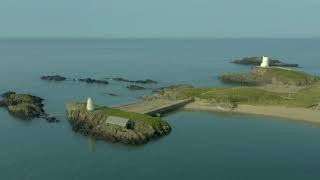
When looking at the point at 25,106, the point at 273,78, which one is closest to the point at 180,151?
the point at 25,106

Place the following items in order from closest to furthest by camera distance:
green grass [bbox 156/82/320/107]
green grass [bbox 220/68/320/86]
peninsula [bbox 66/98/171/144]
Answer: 1. peninsula [bbox 66/98/171/144]
2. green grass [bbox 156/82/320/107]
3. green grass [bbox 220/68/320/86]

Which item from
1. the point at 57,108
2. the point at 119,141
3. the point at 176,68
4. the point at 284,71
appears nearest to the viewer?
the point at 119,141

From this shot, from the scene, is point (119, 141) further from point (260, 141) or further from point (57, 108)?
point (57, 108)

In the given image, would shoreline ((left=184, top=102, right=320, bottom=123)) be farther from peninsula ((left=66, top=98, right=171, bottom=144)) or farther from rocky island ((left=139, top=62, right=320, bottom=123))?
peninsula ((left=66, top=98, right=171, bottom=144))

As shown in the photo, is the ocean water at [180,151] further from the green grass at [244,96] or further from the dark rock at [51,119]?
the green grass at [244,96]

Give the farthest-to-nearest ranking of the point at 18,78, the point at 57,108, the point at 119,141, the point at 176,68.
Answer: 1. the point at 176,68
2. the point at 18,78
3. the point at 57,108
4. the point at 119,141

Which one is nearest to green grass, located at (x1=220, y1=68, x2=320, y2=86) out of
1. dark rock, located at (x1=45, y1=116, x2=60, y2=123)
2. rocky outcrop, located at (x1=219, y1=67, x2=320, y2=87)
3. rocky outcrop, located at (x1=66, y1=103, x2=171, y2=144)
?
rocky outcrop, located at (x1=219, y1=67, x2=320, y2=87)

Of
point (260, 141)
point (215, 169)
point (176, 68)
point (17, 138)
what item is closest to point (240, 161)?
point (215, 169)
